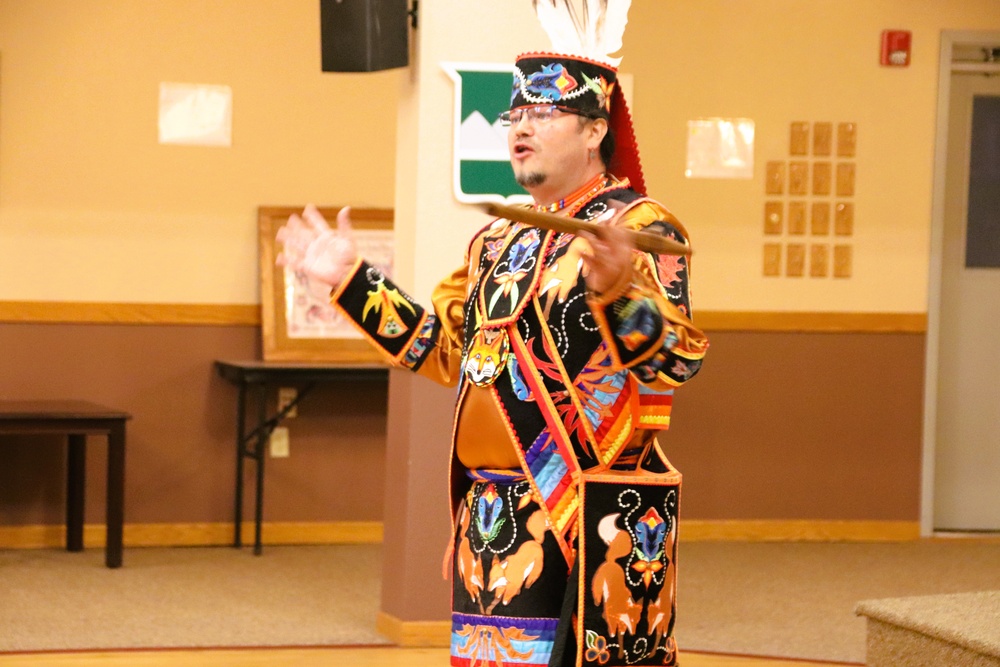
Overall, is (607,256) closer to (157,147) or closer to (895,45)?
(157,147)

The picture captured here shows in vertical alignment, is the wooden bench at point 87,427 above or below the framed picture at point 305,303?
below

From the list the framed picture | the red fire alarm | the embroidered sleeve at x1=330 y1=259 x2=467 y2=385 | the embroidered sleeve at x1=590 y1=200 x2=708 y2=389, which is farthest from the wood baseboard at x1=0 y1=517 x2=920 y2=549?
the embroidered sleeve at x1=590 y1=200 x2=708 y2=389

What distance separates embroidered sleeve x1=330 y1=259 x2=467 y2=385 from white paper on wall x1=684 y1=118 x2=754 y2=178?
386cm

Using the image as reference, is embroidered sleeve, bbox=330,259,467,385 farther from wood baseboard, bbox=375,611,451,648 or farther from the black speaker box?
wood baseboard, bbox=375,611,451,648

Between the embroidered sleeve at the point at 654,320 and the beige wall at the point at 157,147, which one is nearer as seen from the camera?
the embroidered sleeve at the point at 654,320

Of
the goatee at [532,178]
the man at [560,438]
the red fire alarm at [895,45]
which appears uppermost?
the red fire alarm at [895,45]

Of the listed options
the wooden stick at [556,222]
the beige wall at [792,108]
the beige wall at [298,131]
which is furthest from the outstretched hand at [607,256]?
the beige wall at [792,108]

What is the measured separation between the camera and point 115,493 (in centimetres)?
514

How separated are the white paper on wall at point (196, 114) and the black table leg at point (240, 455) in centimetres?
103

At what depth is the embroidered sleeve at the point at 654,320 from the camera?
1.81 meters

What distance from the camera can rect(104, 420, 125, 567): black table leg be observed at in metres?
5.11

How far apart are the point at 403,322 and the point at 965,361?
4.64m

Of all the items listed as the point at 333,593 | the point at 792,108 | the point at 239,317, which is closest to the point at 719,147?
the point at 792,108

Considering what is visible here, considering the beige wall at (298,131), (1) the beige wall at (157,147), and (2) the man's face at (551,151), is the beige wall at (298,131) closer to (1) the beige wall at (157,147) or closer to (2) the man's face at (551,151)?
(1) the beige wall at (157,147)
